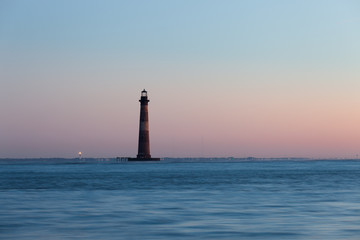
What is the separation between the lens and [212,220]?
20.6 metres

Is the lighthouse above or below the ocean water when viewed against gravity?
above

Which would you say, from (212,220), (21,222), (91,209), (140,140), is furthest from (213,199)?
(140,140)

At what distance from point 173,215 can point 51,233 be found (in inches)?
230

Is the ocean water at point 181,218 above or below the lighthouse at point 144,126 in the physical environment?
below

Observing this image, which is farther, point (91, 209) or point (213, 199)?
point (213, 199)

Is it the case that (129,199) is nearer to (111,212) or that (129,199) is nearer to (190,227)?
(111,212)

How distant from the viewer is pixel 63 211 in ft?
78.6

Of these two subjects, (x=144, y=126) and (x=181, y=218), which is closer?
(x=181, y=218)

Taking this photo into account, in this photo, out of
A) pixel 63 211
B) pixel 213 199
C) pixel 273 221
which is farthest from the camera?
pixel 213 199

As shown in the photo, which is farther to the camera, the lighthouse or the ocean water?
the lighthouse

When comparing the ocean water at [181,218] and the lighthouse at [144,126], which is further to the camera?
the lighthouse at [144,126]

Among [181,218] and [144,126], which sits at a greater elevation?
[144,126]

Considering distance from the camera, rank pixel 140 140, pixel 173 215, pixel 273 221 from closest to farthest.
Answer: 1. pixel 273 221
2. pixel 173 215
3. pixel 140 140

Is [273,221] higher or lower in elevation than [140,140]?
lower
